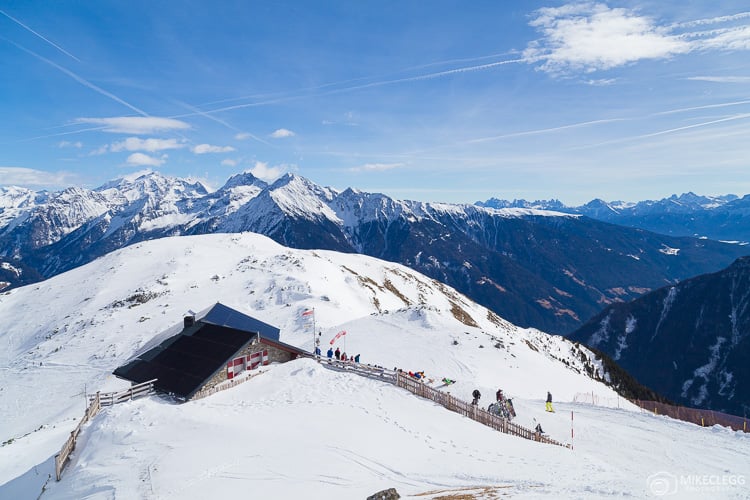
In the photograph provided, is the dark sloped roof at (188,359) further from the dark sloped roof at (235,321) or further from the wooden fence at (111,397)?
the dark sloped roof at (235,321)

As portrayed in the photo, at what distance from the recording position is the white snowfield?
15.0 m

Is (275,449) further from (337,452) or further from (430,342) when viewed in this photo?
(430,342)

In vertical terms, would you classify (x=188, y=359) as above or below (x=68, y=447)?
above

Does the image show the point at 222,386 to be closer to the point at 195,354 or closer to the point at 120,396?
the point at 195,354

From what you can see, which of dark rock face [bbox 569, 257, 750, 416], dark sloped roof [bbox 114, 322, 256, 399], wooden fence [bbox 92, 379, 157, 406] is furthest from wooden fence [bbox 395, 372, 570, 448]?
dark rock face [bbox 569, 257, 750, 416]

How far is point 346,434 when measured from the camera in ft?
63.1

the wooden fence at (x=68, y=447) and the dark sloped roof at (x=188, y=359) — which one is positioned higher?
the dark sloped roof at (x=188, y=359)

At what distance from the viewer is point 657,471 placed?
17.8 meters

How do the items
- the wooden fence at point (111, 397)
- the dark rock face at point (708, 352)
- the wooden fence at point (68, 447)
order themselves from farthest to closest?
the dark rock face at point (708, 352)
the wooden fence at point (111, 397)
the wooden fence at point (68, 447)

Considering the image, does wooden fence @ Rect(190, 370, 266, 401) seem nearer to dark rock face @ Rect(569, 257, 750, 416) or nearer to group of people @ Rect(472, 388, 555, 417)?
group of people @ Rect(472, 388, 555, 417)

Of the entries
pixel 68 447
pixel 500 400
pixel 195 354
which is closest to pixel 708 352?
pixel 500 400

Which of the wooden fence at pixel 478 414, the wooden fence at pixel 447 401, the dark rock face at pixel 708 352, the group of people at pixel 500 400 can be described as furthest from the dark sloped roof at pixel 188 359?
the dark rock face at pixel 708 352

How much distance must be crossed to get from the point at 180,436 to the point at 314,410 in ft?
22.6

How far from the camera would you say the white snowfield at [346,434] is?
1498cm
